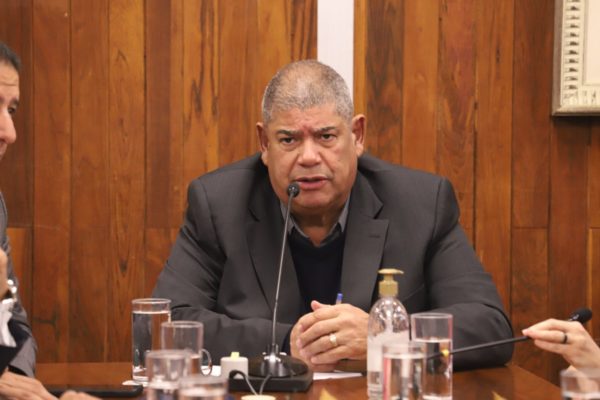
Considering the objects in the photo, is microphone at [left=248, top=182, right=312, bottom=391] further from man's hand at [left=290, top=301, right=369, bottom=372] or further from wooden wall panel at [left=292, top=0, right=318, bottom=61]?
wooden wall panel at [left=292, top=0, right=318, bottom=61]

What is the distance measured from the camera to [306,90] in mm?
2543

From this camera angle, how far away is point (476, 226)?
3.54m

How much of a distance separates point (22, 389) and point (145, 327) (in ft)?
1.12

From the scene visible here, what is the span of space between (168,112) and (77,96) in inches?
13.4

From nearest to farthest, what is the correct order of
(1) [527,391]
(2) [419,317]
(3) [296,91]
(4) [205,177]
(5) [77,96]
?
(2) [419,317]
(1) [527,391]
(3) [296,91]
(4) [205,177]
(5) [77,96]

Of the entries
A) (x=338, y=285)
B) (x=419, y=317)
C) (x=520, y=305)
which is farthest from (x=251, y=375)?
(x=520, y=305)

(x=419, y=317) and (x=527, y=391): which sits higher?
(x=419, y=317)

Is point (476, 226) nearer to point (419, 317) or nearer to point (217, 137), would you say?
point (217, 137)

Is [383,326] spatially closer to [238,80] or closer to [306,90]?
[306,90]

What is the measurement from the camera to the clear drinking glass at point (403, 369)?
4.92 feet

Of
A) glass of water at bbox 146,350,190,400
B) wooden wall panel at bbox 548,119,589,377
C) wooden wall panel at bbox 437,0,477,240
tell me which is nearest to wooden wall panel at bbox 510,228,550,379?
wooden wall panel at bbox 548,119,589,377

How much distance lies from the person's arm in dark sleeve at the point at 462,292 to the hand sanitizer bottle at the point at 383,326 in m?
0.21

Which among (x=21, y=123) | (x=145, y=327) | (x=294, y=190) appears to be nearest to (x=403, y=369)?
(x=145, y=327)

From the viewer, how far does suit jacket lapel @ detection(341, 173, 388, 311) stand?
2.53 meters
